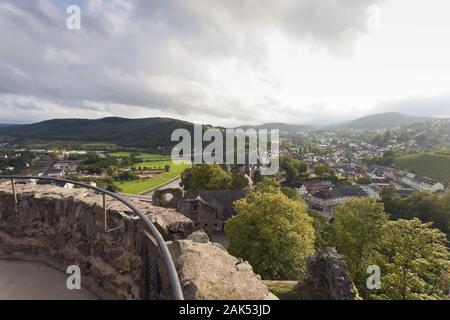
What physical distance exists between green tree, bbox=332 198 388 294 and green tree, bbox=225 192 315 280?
3112mm

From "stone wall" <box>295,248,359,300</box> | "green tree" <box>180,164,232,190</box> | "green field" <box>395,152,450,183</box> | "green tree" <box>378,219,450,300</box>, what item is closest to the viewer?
"stone wall" <box>295,248,359,300</box>

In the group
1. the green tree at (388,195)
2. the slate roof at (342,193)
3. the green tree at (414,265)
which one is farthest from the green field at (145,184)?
the green tree at (414,265)

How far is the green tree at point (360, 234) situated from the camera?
57.7 feet

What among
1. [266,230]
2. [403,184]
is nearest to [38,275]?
[266,230]

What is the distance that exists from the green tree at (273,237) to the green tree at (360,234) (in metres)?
3.11

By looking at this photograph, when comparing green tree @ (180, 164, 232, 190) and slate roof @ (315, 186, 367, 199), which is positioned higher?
green tree @ (180, 164, 232, 190)

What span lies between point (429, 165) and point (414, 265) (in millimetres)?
93382

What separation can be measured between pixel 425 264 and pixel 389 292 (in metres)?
2.24

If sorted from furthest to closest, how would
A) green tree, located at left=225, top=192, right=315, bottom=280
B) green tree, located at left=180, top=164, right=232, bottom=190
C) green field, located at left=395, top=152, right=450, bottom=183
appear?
green field, located at left=395, top=152, right=450, bottom=183 → green tree, located at left=180, top=164, right=232, bottom=190 → green tree, located at left=225, top=192, right=315, bottom=280

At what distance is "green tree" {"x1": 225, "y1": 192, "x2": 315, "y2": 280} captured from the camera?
51.4ft

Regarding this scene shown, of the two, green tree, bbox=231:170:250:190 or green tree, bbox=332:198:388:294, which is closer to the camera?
green tree, bbox=332:198:388:294

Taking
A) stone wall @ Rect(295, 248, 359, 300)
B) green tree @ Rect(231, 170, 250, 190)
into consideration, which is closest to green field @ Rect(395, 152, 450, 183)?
green tree @ Rect(231, 170, 250, 190)

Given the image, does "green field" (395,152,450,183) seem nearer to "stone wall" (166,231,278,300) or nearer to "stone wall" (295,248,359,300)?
"stone wall" (295,248,359,300)
